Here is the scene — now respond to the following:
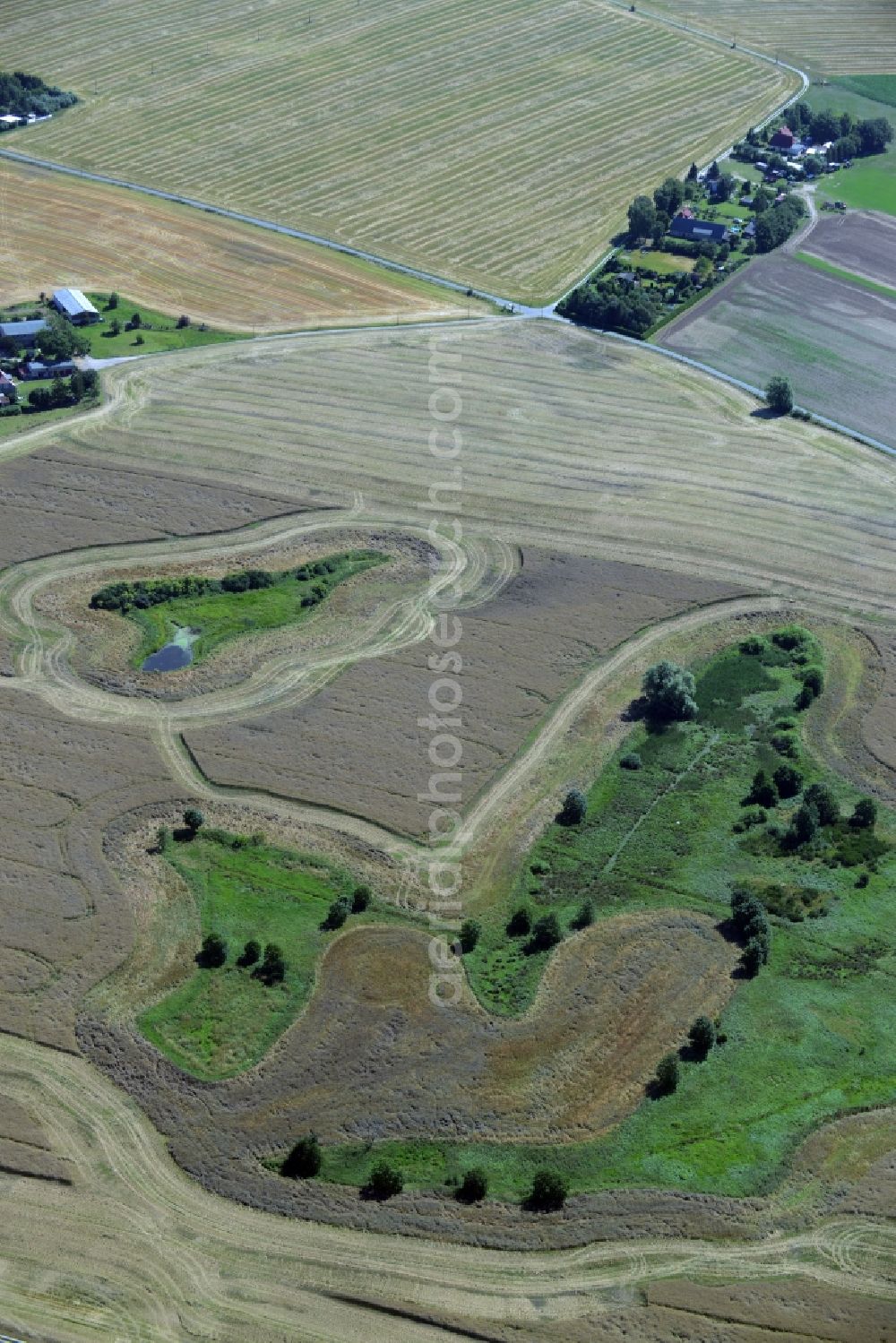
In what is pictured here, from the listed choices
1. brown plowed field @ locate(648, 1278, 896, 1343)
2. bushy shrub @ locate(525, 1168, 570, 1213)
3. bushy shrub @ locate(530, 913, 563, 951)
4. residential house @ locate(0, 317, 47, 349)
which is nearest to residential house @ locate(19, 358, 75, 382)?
residential house @ locate(0, 317, 47, 349)

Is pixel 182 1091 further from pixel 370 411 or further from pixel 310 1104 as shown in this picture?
pixel 370 411

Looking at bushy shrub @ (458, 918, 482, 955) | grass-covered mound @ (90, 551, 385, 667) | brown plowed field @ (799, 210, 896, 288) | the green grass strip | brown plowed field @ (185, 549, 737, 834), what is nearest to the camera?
bushy shrub @ (458, 918, 482, 955)

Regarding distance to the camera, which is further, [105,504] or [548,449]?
[548,449]

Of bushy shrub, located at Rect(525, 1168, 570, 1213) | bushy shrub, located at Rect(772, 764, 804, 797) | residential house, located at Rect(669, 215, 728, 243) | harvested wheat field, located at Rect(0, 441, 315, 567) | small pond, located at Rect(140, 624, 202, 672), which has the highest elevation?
residential house, located at Rect(669, 215, 728, 243)

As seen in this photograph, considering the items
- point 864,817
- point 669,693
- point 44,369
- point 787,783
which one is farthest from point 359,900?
point 44,369

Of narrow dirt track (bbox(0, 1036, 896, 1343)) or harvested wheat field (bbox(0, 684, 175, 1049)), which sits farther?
harvested wheat field (bbox(0, 684, 175, 1049))

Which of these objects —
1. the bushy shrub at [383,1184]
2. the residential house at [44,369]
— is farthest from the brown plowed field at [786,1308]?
the residential house at [44,369]

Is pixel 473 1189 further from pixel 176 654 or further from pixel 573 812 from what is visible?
pixel 176 654

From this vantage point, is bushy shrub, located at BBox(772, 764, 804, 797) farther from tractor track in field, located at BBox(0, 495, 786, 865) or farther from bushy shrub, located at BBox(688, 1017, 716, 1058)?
bushy shrub, located at BBox(688, 1017, 716, 1058)
